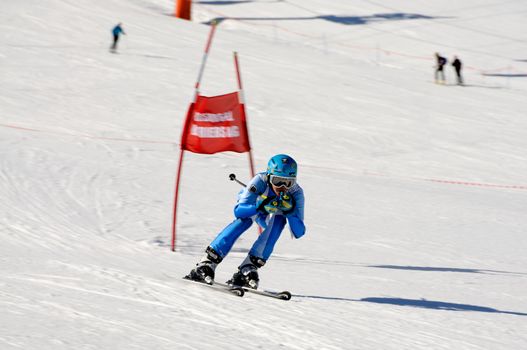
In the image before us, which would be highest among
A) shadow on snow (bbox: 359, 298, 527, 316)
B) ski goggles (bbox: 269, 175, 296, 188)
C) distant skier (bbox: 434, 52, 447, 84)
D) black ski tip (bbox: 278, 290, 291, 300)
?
distant skier (bbox: 434, 52, 447, 84)

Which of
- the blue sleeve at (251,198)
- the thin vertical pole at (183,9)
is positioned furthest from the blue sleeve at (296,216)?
the thin vertical pole at (183,9)

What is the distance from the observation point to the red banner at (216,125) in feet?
29.5

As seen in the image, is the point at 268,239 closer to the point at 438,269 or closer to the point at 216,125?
the point at 216,125

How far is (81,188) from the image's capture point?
1187 centimetres

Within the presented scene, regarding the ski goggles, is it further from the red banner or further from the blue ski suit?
the red banner

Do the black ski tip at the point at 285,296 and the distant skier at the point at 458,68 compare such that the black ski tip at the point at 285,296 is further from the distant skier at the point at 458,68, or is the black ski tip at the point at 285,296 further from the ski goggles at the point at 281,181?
the distant skier at the point at 458,68

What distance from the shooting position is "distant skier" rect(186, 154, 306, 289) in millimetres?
6828

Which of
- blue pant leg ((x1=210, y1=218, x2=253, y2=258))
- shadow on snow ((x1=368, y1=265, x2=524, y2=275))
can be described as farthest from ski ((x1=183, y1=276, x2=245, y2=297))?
shadow on snow ((x1=368, y1=265, x2=524, y2=275))

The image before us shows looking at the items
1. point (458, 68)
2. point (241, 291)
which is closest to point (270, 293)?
point (241, 291)

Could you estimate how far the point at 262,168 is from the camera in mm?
16344

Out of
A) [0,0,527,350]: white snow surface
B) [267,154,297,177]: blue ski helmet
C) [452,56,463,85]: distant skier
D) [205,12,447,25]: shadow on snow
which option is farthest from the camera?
[205,12,447,25]: shadow on snow

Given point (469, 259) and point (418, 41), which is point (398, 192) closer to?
point (469, 259)

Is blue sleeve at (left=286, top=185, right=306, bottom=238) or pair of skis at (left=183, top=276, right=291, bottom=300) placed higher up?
blue sleeve at (left=286, top=185, right=306, bottom=238)

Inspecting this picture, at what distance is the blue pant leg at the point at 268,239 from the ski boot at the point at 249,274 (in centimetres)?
5
